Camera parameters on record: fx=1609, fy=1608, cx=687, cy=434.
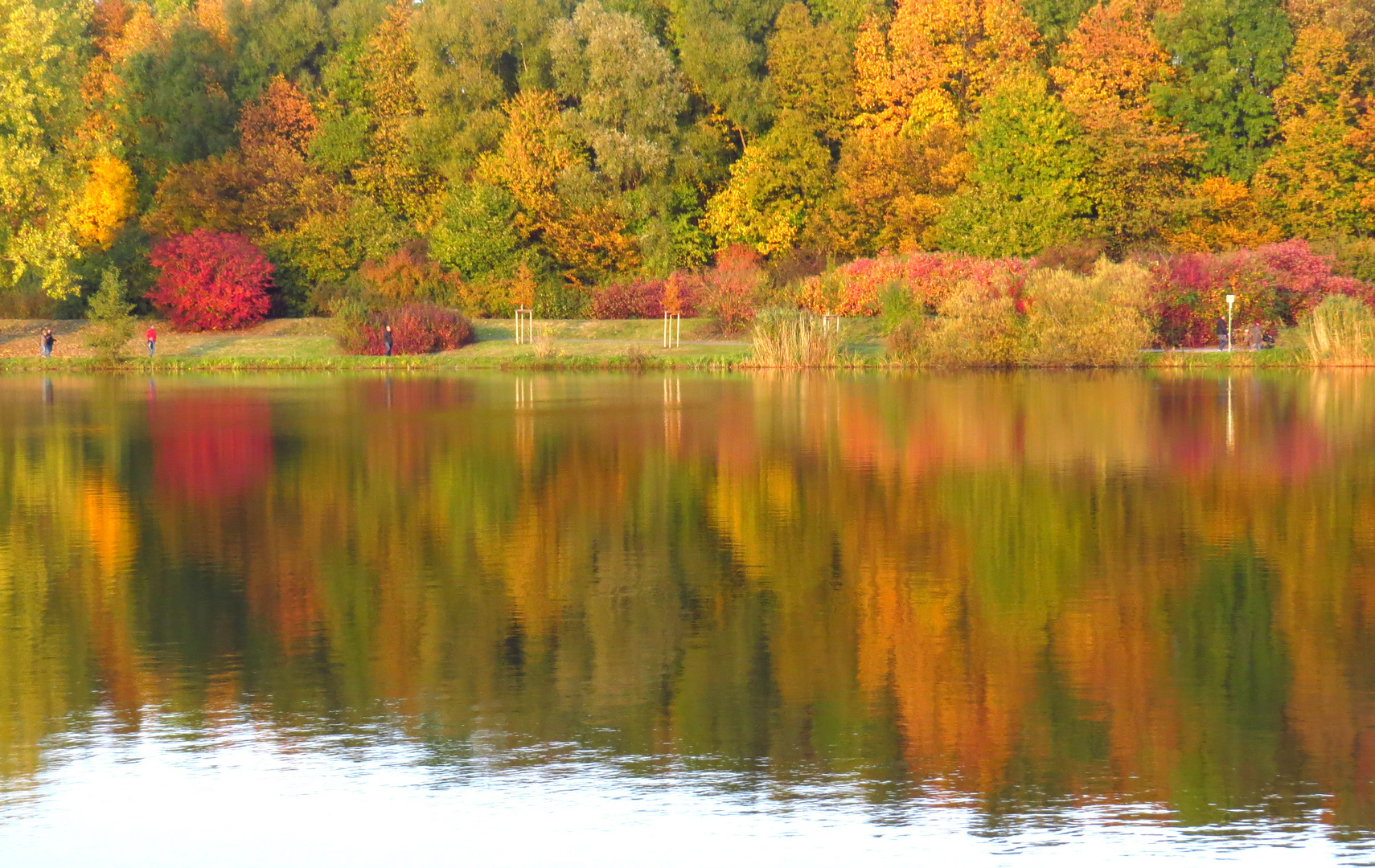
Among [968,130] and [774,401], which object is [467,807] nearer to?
[774,401]

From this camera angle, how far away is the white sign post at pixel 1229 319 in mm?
44519

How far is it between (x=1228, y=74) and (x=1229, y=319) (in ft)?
44.4

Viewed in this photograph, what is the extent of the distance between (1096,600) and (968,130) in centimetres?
4710

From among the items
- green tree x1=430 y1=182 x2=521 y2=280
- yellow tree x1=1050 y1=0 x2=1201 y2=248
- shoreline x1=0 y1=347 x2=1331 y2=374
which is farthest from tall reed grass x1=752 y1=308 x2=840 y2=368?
green tree x1=430 y1=182 x2=521 y2=280

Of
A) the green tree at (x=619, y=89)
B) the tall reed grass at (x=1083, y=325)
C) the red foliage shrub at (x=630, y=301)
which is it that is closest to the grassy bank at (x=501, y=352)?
the tall reed grass at (x=1083, y=325)

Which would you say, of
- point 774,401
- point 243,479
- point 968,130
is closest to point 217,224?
point 968,130

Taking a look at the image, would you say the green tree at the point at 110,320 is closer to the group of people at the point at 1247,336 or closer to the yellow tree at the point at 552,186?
the yellow tree at the point at 552,186

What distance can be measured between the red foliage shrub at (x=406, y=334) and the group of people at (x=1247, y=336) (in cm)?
2262

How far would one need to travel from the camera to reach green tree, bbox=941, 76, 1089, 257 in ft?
174

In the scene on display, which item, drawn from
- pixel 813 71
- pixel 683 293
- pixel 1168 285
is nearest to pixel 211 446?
pixel 1168 285

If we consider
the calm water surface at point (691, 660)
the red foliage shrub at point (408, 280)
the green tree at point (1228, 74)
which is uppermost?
the green tree at point (1228, 74)

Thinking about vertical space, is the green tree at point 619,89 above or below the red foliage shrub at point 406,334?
above

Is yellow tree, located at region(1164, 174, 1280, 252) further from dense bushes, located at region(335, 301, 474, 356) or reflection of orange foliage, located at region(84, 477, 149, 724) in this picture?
reflection of orange foliage, located at region(84, 477, 149, 724)

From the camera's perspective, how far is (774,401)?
29.6 metres
